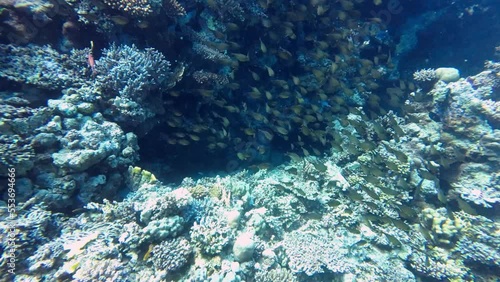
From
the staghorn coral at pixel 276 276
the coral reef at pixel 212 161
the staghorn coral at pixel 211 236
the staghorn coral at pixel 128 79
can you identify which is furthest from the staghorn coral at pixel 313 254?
the staghorn coral at pixel 128 79

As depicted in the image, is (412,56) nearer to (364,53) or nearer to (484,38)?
(364,53)

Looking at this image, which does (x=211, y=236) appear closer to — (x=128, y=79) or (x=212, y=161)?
(x=128, y=79)

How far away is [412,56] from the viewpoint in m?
11.9

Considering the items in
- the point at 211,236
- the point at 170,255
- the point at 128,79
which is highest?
the point at 128,79

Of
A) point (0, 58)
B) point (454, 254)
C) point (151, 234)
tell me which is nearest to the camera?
point (151, 234)

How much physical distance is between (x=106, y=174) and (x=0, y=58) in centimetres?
286

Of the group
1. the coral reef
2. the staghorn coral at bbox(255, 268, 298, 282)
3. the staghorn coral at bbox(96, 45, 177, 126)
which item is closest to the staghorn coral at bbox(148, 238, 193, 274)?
the coral reef

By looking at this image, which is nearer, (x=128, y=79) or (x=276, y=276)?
(x=276, y=276)

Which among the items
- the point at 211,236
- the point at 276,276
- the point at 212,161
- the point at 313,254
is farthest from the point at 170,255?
the point at 212,161

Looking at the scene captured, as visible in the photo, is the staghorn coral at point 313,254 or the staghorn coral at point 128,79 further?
the staghorn coral at point 128,79

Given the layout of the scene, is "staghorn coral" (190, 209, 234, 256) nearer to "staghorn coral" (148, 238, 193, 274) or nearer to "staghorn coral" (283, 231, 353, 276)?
"staghorn coral" (148, 238, 193, 274)

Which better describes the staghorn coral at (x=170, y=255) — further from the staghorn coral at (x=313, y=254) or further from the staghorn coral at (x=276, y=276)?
the staghorn coral at (x=313, y=254)

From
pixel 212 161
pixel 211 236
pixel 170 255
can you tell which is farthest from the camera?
pixel 212 161

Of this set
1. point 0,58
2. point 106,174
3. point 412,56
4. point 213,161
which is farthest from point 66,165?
point 412,56
